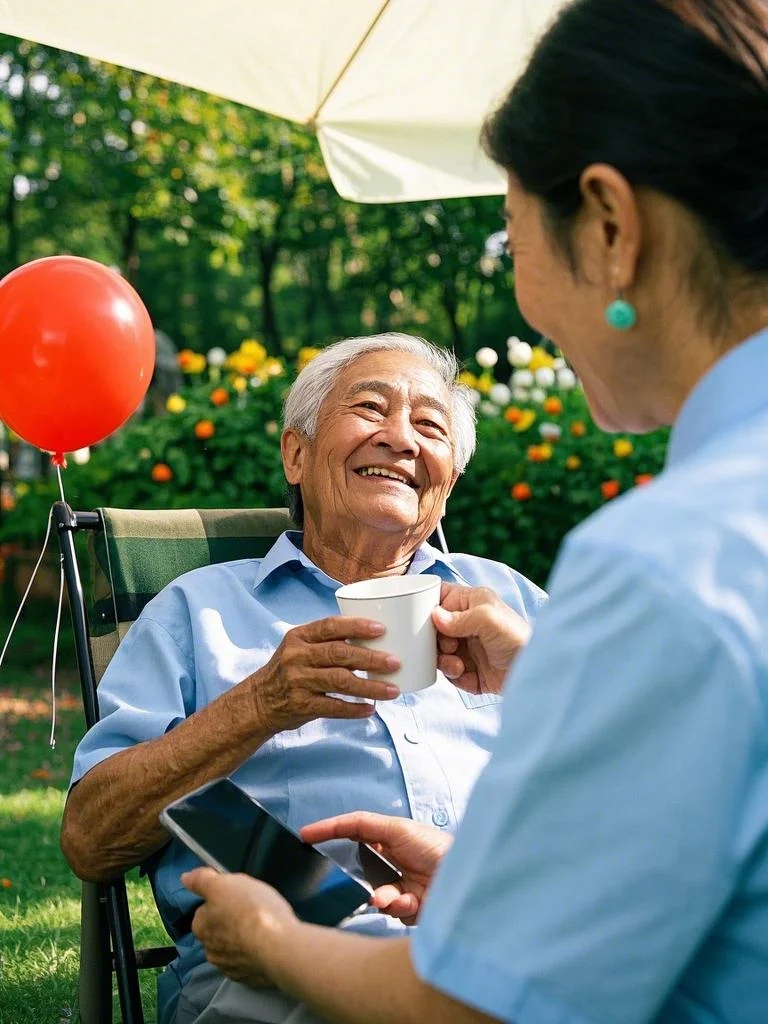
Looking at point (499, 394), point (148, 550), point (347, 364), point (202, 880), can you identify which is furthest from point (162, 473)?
point (202, 880)

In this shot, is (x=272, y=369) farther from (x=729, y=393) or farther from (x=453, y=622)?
(x=729, y=393)

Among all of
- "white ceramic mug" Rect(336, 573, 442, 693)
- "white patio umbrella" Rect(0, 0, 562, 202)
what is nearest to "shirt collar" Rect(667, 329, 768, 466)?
"white ceramic mug" Rect(336, 573, 442, 693)

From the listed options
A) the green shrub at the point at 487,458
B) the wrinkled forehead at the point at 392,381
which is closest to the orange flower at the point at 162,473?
the green shrub at the point at 487,458

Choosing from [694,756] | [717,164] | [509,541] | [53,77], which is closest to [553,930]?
[694,756]

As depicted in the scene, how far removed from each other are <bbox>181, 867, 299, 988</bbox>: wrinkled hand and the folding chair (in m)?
1.13

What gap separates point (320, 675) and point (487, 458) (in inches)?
193

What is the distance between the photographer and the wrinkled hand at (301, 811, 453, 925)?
229 centimetres

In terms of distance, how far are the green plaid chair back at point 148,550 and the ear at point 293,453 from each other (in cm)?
33

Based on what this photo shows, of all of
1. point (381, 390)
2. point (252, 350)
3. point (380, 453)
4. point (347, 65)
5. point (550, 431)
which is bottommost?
point (550, 431)

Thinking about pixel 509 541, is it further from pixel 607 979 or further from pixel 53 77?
pixel 53 77

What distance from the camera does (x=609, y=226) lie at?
1.41 meters

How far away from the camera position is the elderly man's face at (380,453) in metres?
3.19

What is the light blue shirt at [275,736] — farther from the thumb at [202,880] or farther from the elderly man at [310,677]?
the thumb at [202,880]

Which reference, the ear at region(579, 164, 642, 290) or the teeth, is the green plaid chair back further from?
the ear at region(579, 164, 642, 290)
